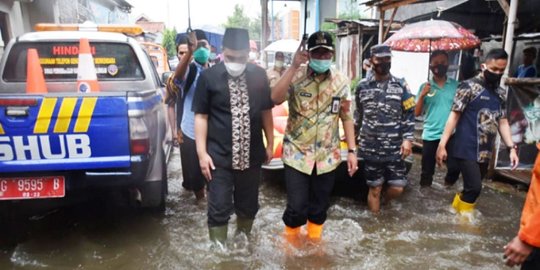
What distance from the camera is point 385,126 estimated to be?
3.78 meters

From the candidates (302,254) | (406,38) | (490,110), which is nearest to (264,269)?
(302,254)

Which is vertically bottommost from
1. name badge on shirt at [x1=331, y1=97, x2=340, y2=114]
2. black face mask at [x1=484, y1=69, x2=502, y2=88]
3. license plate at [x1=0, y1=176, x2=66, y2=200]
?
license plate at [x1=0, y1=176, x2=66, y2=200]

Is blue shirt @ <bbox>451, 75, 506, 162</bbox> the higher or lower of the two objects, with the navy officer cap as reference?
lower

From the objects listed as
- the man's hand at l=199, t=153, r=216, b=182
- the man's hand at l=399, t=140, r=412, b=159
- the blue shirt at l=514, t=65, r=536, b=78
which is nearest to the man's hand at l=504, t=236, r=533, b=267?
the man's hand at l=199, t=153, r=216, b=182

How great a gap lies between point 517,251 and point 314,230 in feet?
6.01

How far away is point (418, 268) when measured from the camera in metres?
3.08

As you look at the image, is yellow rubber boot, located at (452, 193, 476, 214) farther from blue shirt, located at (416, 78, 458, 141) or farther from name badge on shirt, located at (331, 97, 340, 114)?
name badge on shirt, located at (331, 97, 340, 114)

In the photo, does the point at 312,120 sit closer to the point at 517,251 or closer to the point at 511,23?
the point at 517,251

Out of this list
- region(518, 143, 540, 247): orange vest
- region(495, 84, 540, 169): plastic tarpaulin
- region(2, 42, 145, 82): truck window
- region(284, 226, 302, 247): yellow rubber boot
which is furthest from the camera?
region(495, 84, 540, 169): plastic tarpaulin

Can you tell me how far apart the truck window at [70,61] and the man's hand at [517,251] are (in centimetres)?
375

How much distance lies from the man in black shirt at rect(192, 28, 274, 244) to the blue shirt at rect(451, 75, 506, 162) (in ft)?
6.35

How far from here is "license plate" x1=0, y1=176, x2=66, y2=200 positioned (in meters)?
2.84

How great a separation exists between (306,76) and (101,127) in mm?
1559

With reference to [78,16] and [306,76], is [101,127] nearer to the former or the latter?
[306,76]
